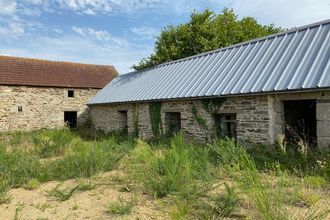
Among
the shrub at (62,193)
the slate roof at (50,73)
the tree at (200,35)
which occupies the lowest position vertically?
the shrub at (62,193)

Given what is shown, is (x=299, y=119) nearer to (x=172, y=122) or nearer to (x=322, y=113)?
(x=322, y=113)

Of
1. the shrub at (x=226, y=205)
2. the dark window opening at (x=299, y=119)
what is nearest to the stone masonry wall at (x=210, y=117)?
the dark window opening at (x=299, y=119)

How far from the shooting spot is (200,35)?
904 inches

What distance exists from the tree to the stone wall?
6.73m

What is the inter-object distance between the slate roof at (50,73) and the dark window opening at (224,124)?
14.6 metres

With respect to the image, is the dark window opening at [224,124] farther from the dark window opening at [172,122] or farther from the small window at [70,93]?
the small window at [70,93]

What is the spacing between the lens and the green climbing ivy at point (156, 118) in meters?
12.5

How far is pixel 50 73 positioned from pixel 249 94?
17375mm

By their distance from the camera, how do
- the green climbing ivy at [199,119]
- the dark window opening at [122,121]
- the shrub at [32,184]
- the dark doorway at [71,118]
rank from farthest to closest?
the dark doorway at [71,118] → the dark window opening at [122,121] → the green climbing ivy at [199,119] → the shrub at [32,184]

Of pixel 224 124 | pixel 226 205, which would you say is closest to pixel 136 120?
pixel 224 124

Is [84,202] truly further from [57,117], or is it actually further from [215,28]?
[215,28]

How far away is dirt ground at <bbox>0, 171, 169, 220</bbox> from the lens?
16.1 feet

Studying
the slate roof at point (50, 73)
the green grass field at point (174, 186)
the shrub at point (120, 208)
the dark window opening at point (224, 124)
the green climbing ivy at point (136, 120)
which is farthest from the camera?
the slate roof at point (50, 73)

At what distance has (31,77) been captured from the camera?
68.3 ft
